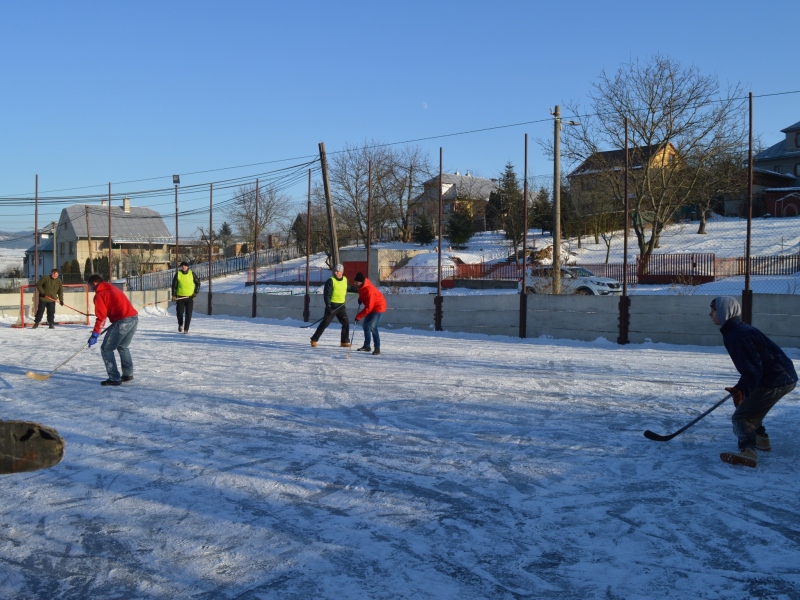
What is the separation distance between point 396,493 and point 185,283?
13414 millimetres

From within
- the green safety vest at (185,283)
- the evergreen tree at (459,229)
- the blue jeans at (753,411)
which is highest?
the evergreen tree at (459,229)

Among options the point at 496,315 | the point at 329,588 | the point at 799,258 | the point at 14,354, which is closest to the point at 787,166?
the point at 799,258

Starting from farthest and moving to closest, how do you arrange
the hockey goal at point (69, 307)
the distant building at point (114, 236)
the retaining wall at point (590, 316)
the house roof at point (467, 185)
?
the house roof at point (467, 185), the distant building at point (114, 236), the hockey goal at point (69, 307), the retaining wall at point (590, 316)

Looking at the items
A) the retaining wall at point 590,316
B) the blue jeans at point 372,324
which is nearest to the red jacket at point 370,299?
the blue jeans at point 372,324

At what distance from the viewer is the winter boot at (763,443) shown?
6.55m

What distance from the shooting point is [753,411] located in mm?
6109

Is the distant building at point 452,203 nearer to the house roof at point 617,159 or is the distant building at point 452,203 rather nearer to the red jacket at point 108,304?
the house roof at point 617,159

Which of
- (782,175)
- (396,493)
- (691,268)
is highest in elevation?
(782,175)

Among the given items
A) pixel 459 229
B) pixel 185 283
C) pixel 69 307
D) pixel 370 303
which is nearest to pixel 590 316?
pixel 370 303

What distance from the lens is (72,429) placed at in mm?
7590

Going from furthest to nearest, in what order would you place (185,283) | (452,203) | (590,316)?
(452,203) → (185,283) → (590,316)

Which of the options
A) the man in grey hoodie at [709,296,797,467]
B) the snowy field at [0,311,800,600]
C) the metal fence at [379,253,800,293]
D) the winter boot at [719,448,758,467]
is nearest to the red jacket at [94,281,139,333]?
the snowy field at [0,311,800,600]

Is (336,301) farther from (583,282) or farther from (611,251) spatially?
(611,251)

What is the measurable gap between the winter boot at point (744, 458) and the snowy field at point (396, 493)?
86 mm
